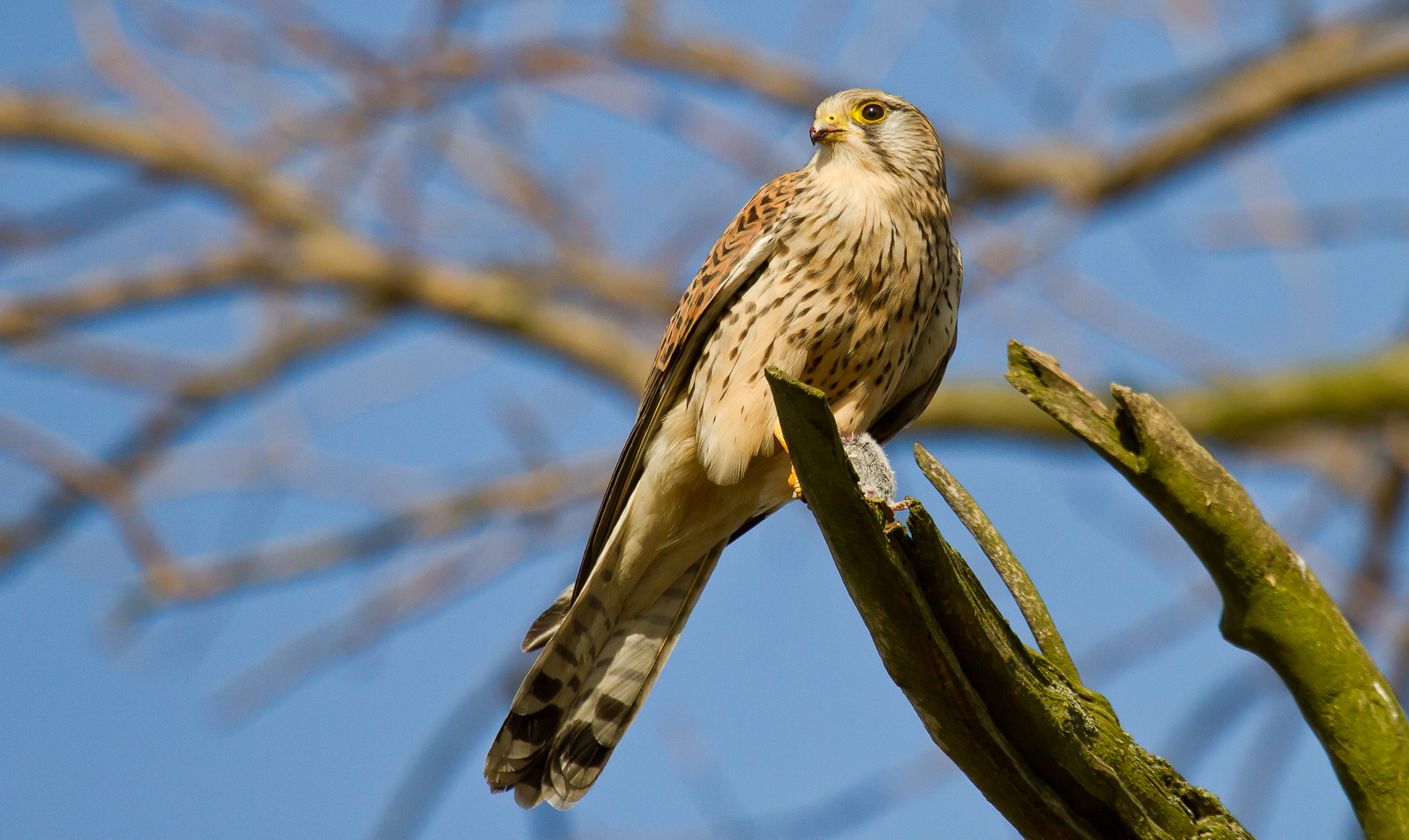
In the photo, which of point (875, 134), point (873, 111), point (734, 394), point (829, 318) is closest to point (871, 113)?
point (873, 111)

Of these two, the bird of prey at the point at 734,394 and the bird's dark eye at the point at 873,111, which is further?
the bird's dark eye at the point at 873,111

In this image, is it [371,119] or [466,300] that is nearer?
[371,119]

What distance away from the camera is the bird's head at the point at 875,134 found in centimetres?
298

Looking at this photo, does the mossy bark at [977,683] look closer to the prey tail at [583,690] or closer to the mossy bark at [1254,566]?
the mossy bark at [1254,566]

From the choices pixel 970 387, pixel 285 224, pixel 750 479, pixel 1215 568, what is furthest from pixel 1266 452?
pixel 285 224

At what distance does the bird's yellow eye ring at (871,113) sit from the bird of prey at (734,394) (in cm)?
9

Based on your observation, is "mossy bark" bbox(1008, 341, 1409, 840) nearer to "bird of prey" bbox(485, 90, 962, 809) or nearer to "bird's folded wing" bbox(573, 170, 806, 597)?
"bird of prey" bbox(485, 90, 962, 809)

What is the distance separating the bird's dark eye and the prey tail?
1.16m

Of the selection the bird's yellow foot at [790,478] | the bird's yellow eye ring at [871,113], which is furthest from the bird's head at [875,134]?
the bird's yellow foot at [790,478]

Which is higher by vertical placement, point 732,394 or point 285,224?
point 285,224

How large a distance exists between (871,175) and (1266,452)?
3.54 metres

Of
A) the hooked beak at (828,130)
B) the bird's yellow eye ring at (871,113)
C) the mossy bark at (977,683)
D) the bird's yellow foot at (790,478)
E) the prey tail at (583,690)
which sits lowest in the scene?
the mossy bark at (977,683)

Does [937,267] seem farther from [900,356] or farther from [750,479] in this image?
[750,479]

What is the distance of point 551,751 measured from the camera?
268cm
